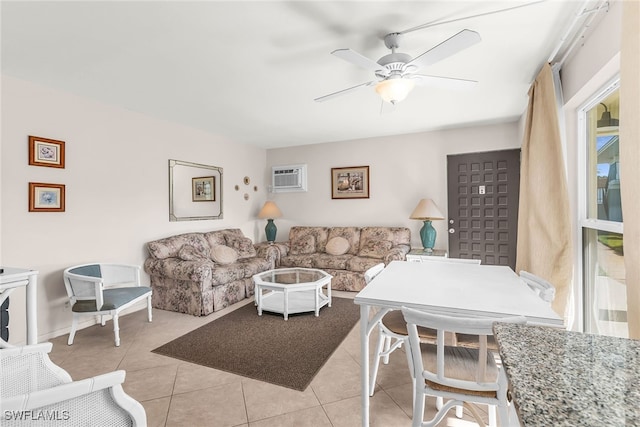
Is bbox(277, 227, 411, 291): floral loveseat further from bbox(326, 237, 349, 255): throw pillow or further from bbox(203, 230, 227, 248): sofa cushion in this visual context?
bbox(203, 230, 227, 248): sofa cushion

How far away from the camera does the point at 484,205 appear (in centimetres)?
420

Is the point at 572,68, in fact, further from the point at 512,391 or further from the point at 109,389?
the point at 109,389

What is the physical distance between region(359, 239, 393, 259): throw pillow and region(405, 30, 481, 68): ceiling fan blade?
2869mm

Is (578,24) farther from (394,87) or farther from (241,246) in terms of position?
(241,246)

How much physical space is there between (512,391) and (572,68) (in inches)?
106

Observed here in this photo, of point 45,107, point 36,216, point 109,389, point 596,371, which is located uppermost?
point 45,107

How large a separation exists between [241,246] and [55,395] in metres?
3.68

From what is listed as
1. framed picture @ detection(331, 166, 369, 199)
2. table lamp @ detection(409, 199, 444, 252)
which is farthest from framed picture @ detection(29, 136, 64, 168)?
table lamp @ detection(409, 199, 444, 252)

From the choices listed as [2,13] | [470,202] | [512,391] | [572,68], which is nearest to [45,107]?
[2,13]

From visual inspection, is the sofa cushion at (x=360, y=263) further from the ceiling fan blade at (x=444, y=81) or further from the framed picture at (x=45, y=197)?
the framed picture at (x=45, y=197)

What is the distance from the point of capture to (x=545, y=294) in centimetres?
154

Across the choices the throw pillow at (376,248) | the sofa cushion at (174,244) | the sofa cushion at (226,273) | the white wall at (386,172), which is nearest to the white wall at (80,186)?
the sofa cushion at (174,244)

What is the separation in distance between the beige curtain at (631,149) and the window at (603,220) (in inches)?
34.3

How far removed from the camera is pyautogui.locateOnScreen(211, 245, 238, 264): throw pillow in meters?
Result: 3.94
